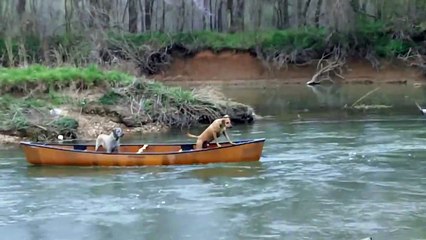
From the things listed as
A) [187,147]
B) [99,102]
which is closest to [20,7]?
[99,102]

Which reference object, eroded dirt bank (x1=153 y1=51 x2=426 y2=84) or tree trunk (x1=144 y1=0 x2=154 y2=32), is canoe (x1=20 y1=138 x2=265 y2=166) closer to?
eroded dirt bank (x1=153 y1=51 x2=426 y2=84)

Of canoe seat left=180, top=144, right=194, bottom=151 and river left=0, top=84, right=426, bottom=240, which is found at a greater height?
canoe seat left=180, top=144, right=194, bottom=151

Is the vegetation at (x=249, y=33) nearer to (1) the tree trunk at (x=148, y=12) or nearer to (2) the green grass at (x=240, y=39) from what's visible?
(2) the green grass at (x=240, y=39)

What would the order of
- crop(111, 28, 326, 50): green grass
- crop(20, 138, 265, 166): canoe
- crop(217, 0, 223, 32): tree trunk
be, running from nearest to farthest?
crop(20, 138, 265, 166): canoe
crop(111, 28, 326, 50): green grass
crop(217, 0, 223, 32): tree trunk

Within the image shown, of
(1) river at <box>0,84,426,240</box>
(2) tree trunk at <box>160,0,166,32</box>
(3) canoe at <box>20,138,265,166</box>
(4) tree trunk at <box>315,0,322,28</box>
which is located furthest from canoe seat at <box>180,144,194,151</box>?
(2) tree trunk at <box>160,0,166,32</box>

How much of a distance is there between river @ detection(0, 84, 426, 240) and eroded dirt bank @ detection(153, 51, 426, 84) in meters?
23.8

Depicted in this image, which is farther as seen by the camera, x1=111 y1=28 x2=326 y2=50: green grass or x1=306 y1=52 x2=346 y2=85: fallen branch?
x1=111 y1=28 x2=326 y2=50: green grass

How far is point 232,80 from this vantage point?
53.5 metres

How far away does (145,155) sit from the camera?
22031mm

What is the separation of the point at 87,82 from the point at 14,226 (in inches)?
575

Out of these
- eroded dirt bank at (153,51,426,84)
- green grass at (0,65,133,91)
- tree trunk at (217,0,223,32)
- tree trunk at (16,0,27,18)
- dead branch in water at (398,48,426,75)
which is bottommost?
eroded dirt bank at (153,51,426,84)

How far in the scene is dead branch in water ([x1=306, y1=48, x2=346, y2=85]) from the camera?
168 ft

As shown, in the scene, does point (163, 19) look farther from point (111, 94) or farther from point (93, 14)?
point (111, 94)

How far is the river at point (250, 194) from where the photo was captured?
15.6m
